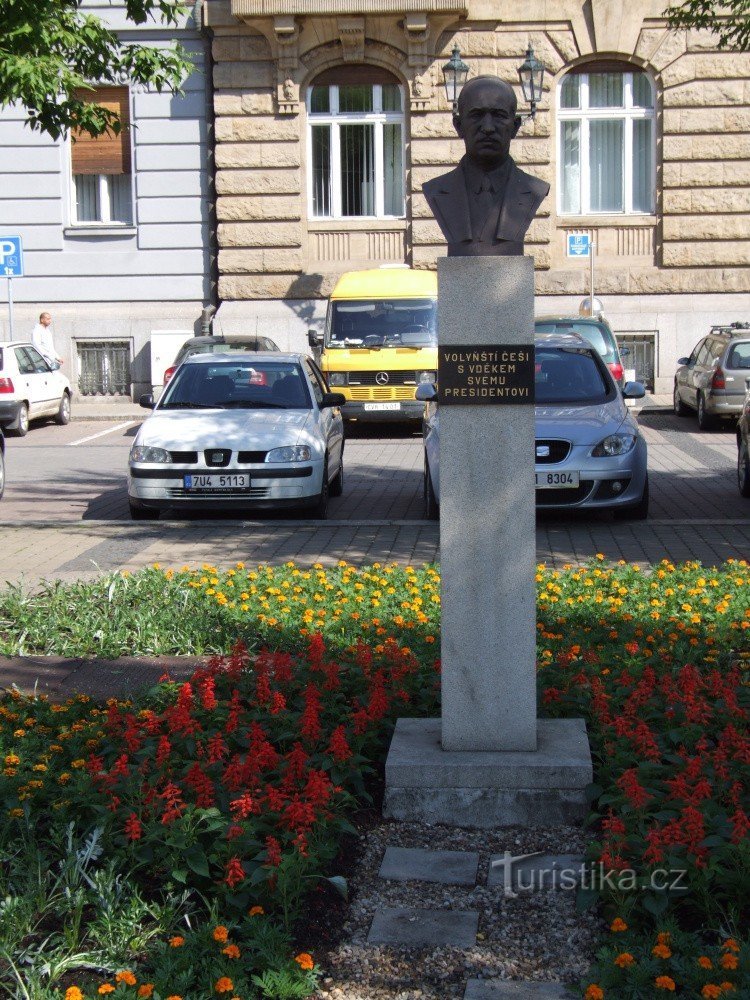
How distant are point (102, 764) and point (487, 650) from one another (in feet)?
4.96

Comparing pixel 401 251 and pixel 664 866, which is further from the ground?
pixel 401 251

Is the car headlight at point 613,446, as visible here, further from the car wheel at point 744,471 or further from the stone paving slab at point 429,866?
the stone paving slab at point 429,866

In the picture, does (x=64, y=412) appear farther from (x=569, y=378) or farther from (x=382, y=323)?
(x=569, y=378)

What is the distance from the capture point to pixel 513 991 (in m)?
4.10

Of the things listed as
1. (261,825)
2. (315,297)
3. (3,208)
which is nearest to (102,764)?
(261,825)

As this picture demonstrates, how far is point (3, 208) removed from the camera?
28625 millimetres

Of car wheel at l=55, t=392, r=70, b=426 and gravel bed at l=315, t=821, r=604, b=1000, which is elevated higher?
car wheel at l=55, t=392, r=70, b=426

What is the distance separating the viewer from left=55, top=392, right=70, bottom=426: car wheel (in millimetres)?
25797

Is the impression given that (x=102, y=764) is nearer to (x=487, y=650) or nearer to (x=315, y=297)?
(x=487, y=650)

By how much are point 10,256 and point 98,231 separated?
14.2ft

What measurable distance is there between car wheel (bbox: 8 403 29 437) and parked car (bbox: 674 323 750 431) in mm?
10462

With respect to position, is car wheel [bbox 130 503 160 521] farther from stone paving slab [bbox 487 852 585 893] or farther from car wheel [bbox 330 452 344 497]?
stone paving slab [bbox 487 852 585 893]

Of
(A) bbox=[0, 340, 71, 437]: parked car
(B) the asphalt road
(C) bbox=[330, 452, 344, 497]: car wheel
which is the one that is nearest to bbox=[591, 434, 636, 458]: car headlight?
(B) the asphalt road

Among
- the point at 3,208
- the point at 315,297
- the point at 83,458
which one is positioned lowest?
the point at 83,458
